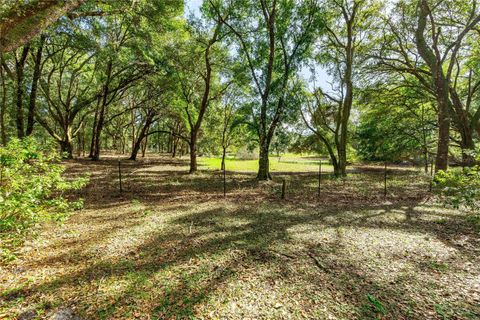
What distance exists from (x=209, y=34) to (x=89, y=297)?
15.3m

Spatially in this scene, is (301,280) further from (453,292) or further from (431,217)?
(431,217)

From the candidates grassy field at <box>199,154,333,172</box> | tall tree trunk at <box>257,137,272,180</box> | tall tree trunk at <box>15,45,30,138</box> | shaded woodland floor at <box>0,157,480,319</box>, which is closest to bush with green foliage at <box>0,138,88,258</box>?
shaded woodland floor at <box>0,157,480,319</box>

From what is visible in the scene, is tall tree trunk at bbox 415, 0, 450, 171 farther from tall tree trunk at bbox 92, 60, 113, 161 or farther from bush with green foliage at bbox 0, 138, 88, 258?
tall tree trunk at bbox 92, 60, 113, 161

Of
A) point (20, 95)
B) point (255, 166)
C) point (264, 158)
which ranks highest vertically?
point (20, 95)

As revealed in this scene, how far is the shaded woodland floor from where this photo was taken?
292 centimetres

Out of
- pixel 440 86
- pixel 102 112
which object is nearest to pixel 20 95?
pixel 102 112

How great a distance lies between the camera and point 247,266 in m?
3.93

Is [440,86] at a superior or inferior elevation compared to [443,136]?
superior

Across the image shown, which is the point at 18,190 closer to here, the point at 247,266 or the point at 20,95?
the point at 247,266

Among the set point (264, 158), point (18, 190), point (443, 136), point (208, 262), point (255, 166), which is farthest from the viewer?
point (255, 166)

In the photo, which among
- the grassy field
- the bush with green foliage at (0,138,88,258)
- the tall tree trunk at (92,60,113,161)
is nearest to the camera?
the bush with green foliage at (0,138,88,258)

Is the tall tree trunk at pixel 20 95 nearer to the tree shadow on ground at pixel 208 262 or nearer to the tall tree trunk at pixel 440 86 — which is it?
the tree shadow on ground at pixel 208 262

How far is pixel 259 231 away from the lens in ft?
18.3

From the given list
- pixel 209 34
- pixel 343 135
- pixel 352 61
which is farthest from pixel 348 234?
pixel 209 34
